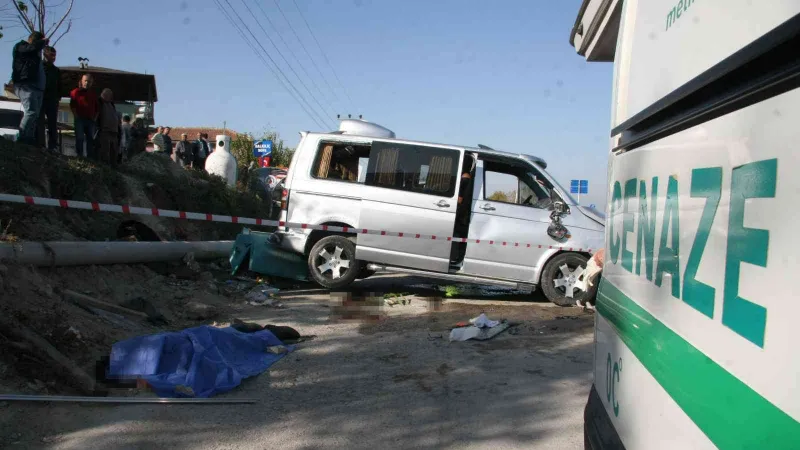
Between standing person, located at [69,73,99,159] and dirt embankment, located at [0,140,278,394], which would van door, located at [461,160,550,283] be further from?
standing person, located at [69,73,99,159]

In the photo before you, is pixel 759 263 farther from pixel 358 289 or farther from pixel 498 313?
pixel 358 289

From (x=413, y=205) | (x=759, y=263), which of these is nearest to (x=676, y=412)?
(x=759, y=263)

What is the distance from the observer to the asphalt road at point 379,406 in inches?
157

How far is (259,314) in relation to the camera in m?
7.69

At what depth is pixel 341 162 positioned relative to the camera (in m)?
9.22

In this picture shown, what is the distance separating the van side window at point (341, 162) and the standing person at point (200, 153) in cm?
979

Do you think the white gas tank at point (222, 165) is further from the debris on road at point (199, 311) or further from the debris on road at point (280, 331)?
the debris on road at point (280, 331)

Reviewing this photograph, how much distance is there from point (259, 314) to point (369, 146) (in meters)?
2.91

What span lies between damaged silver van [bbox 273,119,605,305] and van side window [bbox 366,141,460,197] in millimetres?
14

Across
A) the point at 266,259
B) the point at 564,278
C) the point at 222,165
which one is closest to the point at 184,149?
the point at 222,165

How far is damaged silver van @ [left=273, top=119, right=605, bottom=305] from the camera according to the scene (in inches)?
339

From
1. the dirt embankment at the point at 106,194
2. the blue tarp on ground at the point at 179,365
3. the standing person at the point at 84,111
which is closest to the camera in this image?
the blue tarp on ground at the point at 179,365

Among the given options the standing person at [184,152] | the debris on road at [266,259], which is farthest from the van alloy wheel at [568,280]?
the standing person at [184,152]

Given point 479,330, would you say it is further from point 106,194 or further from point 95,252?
point 106,194
